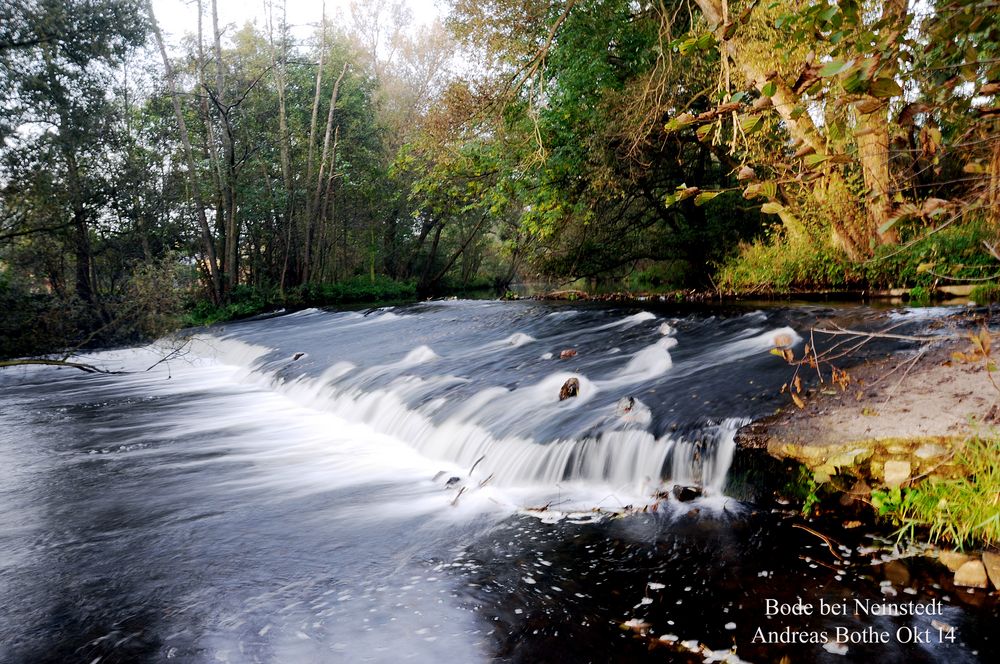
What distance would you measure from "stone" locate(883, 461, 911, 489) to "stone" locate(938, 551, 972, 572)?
0.52m

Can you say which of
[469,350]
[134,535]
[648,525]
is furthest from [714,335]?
[134,535]

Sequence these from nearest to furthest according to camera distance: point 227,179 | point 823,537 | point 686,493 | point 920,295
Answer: point 823,537 < point 686,493 < point 920,295 < point 227,179

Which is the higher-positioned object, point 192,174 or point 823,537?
point 192,174

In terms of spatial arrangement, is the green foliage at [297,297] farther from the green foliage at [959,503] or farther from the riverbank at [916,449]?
the green foliage at [959,503]

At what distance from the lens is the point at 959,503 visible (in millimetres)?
3416

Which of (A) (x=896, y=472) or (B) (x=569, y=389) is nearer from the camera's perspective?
(A) (x=896, y=472)

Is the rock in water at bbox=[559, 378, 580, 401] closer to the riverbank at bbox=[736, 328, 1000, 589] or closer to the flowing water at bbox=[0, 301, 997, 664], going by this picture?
the flowing water at bbox=[0, 301, 997, 664]

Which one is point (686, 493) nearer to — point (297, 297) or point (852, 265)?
point (852, 265)

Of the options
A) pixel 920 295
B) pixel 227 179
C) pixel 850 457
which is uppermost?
pixel 227 179

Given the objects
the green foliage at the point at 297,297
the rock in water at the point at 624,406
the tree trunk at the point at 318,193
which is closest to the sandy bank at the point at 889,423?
the rock in water at the point at 624,406

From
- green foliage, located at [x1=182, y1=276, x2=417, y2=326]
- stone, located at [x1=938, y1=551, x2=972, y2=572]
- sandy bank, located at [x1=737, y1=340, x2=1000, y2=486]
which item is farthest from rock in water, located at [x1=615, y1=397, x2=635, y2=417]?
green foliage, located at [x1=182, y1=276, x2=417, y2=326]

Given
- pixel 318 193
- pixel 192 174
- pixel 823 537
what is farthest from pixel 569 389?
pixel 318 193

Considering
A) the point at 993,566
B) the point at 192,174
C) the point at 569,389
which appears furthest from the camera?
the point at 192,174

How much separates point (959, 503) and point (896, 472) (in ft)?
1.32
